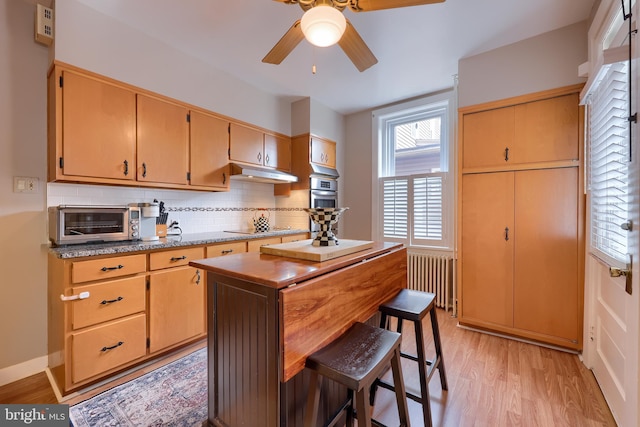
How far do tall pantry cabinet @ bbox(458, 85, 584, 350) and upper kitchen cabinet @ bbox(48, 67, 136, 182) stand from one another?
10.1 feet

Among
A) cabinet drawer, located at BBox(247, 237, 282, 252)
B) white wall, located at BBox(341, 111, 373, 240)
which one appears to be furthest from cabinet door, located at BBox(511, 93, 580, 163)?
cabinet drawer, located at BBox(247, 237, 282, 252)

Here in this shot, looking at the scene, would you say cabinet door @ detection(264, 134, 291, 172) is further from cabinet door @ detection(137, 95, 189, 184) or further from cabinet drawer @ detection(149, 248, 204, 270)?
cabinet drawer @ detection(149, 248, 204, 270)

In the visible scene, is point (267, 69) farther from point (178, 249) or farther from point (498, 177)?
point (498, 177)

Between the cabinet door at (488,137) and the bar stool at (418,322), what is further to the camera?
the cabinet door at (488,137)

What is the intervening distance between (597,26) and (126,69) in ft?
11.6

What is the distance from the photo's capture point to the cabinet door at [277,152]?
3410 millimetres

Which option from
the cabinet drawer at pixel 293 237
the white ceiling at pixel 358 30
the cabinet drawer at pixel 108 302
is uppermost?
the white ceiling at pixel 358 30

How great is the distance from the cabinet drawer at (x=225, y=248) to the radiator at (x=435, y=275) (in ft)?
7.14

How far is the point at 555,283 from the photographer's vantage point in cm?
228

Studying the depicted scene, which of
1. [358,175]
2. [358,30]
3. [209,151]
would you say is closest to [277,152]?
[209,151]

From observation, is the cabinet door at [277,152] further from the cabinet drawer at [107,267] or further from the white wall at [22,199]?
the white wall at [22,199]

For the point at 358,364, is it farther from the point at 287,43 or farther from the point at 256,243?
the point at 256,243

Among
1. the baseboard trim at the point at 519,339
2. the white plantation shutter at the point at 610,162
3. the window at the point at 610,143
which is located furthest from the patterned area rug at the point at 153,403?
the white plantation shutter at the point at 610,162

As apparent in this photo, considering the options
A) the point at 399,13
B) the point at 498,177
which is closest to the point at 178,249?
the point at 399,13
